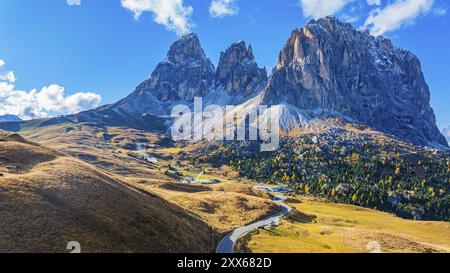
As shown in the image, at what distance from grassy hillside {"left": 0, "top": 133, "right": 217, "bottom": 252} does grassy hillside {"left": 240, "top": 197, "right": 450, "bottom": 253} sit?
50.4ft

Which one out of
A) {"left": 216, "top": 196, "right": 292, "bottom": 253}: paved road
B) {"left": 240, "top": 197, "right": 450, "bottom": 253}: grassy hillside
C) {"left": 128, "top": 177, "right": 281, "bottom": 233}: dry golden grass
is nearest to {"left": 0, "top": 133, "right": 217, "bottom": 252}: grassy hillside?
{"left": 216, "top": 196, "right": 292, "bottom": 253}: paved road

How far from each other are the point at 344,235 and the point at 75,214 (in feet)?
250

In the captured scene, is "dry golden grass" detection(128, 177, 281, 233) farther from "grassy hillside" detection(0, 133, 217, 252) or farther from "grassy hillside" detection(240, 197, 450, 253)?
"grassy hillside" detection(0, 133, 217, 252)

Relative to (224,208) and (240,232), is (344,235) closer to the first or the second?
(240,232)

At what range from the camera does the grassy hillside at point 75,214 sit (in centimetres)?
4938

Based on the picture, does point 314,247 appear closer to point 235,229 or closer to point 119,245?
point 235,229

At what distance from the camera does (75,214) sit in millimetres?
57906

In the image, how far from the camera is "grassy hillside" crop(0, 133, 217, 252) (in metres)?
49.4

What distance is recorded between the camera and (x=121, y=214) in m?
65.8

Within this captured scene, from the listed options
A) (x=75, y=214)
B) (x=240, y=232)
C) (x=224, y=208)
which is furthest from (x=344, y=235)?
(x=75, y=214)

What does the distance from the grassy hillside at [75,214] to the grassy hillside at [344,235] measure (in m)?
15.4
